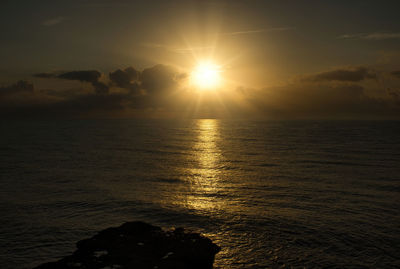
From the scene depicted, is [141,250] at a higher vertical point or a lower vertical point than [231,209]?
higher

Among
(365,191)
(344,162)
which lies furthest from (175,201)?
(344,162)

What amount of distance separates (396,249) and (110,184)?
2862cm

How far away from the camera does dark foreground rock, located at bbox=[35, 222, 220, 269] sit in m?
14.0

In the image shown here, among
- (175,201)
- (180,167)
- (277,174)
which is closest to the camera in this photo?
(175,201)

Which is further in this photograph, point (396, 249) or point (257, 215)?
point (257, 215)

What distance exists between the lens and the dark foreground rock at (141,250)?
46.1 feet

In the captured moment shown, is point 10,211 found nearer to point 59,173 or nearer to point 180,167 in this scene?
point 59,173

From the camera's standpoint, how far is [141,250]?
1547 cm

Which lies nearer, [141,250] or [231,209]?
[141,250]

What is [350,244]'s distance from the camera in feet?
57.5

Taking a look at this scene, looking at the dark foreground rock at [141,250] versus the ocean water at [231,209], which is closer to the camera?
the dark foreground rock at [141,250]

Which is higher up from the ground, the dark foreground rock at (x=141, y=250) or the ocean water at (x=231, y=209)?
the dark foreground rock at (x=141, y=250)

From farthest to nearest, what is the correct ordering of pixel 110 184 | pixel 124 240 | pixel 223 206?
1. pixel 110 184
2. pixel 223 206
3. pixel 124 240

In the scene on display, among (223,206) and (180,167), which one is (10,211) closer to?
(223,206)
